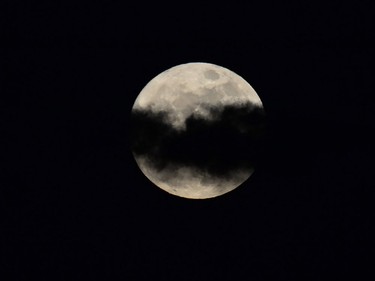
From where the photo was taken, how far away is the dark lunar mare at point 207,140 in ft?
15.2

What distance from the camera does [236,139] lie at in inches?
188

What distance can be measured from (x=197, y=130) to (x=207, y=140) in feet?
0.51

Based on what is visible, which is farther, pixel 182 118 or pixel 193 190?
pixel 193 190

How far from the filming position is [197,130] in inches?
182

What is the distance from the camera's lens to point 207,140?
464 cm

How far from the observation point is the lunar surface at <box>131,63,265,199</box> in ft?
15.3

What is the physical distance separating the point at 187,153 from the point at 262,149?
981 mm

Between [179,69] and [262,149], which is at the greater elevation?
[179,69]

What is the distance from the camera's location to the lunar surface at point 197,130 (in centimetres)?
466

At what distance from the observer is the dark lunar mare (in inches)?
183

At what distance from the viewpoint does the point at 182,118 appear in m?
4.66

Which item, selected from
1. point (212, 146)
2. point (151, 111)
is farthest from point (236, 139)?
point (151, 111)

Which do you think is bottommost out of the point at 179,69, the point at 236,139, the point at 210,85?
the point at 236,139

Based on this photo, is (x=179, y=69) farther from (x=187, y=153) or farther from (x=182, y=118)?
(x=187, y=153)
